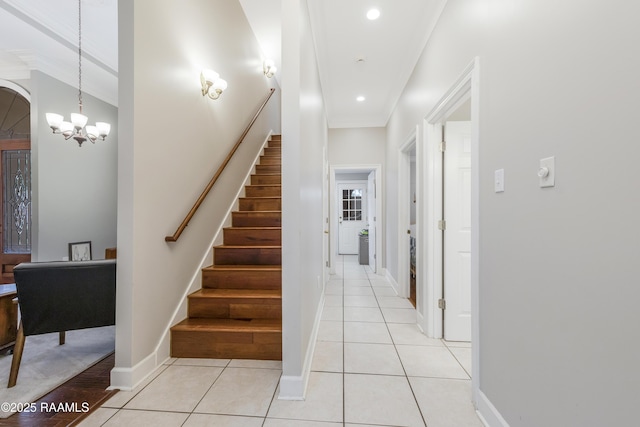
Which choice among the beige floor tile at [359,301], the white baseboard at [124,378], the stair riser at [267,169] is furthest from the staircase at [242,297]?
the beige floor tile at [359,301]

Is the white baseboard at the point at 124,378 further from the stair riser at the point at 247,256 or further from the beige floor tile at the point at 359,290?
the beige floor tile at the point at 359,290

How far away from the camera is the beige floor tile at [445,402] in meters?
1.47

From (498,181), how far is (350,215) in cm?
650

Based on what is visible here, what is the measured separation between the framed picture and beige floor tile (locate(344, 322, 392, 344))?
3.94 meters

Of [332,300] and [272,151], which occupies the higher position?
[272,151]

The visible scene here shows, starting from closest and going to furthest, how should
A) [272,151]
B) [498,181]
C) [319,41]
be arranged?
[498,181]
[319,41]
[272,151]

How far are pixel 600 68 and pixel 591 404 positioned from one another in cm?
108

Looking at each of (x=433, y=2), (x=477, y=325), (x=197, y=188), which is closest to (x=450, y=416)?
(x=477, y=325)

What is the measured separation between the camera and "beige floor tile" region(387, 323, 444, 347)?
2416mm

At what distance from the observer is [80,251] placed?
406 cm

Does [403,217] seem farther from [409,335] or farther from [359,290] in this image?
[409,335]

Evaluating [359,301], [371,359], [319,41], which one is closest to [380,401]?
[371,359]

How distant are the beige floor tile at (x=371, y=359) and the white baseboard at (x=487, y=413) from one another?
1.66 feet

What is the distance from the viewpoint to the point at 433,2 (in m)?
2.20
